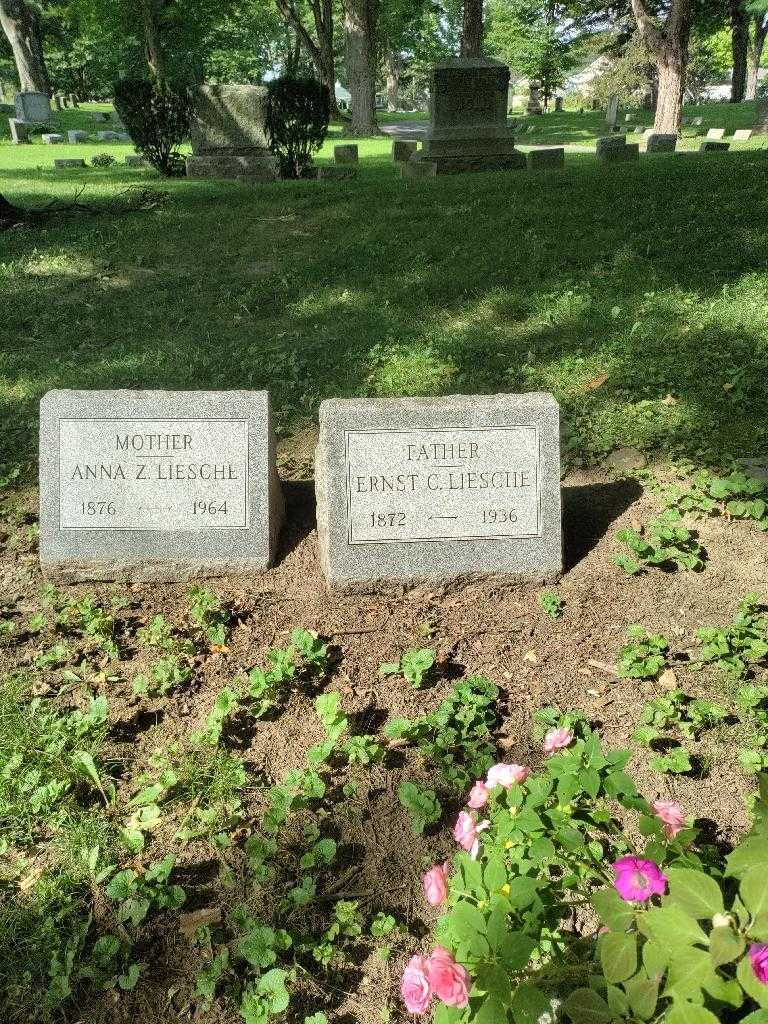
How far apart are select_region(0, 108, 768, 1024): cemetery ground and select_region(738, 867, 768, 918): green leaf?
4.05 feet

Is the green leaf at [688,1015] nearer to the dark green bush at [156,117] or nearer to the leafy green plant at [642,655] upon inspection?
the leafy green plant at [642,655]

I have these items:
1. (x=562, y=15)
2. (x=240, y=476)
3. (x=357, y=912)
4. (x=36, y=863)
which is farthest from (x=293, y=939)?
(x=562, y=15)

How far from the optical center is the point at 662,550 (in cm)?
365

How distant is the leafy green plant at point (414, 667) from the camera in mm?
3070

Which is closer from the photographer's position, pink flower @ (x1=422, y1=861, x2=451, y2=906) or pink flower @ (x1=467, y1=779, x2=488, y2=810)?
pink flower @ (x1=422, y1=861, x2=451, y2=906)

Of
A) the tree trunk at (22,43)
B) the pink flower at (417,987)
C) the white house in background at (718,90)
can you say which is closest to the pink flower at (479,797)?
the pink flower at (417,987)

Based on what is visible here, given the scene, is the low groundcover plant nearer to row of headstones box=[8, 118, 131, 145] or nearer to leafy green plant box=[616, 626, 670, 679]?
leafy green plant box=[616, 626, 670, 679]

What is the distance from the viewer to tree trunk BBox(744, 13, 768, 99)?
143ft

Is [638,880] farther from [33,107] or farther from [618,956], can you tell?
[33,107]

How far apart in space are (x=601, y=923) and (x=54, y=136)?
28.8 metres

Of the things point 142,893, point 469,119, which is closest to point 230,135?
point 469,119

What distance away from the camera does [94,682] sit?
3.16 metres

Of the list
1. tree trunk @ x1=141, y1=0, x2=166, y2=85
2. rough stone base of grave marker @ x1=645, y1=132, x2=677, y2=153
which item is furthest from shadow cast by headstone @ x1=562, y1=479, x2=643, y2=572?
tree trunk @ x1=141, y1=0, x2=166, y2=85

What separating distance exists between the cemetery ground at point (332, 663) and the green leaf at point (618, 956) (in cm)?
99
